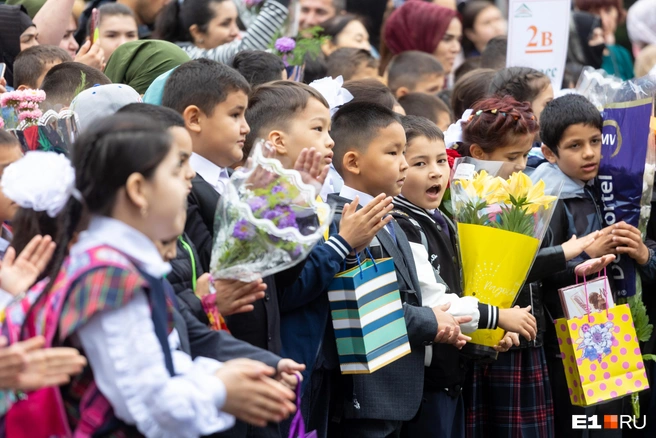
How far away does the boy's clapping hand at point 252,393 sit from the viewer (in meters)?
2.39

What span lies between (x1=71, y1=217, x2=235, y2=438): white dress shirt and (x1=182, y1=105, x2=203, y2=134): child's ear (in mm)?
1232

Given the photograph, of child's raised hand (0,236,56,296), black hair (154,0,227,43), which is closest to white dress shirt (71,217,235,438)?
child's raised hand (0,236,56,296)

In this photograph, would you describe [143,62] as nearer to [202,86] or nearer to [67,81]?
[67,81]

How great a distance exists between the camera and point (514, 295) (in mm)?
4152

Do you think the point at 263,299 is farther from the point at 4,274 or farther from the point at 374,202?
the point at 4,274

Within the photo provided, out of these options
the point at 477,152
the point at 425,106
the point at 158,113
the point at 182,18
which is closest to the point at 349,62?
the point at 425,106

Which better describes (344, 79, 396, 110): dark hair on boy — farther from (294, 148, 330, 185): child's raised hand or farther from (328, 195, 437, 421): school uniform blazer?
(294, 148, 330, 185): child's raised hand

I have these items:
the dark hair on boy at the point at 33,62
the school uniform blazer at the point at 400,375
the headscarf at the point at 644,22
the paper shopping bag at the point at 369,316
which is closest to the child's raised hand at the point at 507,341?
the school uniform blazer at the point at 400,375

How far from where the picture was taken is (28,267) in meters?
2.73

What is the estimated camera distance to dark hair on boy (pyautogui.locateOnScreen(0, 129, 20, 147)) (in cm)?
331

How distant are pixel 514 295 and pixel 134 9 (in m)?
4.36

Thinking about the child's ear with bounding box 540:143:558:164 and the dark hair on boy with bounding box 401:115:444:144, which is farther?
the child's ear with bounding box 540:143:558:164

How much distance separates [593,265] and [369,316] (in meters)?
1.54

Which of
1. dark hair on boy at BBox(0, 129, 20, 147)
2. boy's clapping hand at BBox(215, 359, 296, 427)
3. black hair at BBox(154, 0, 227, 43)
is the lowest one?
boy's clapping hand at BBox(215, 359, 296, 427)
